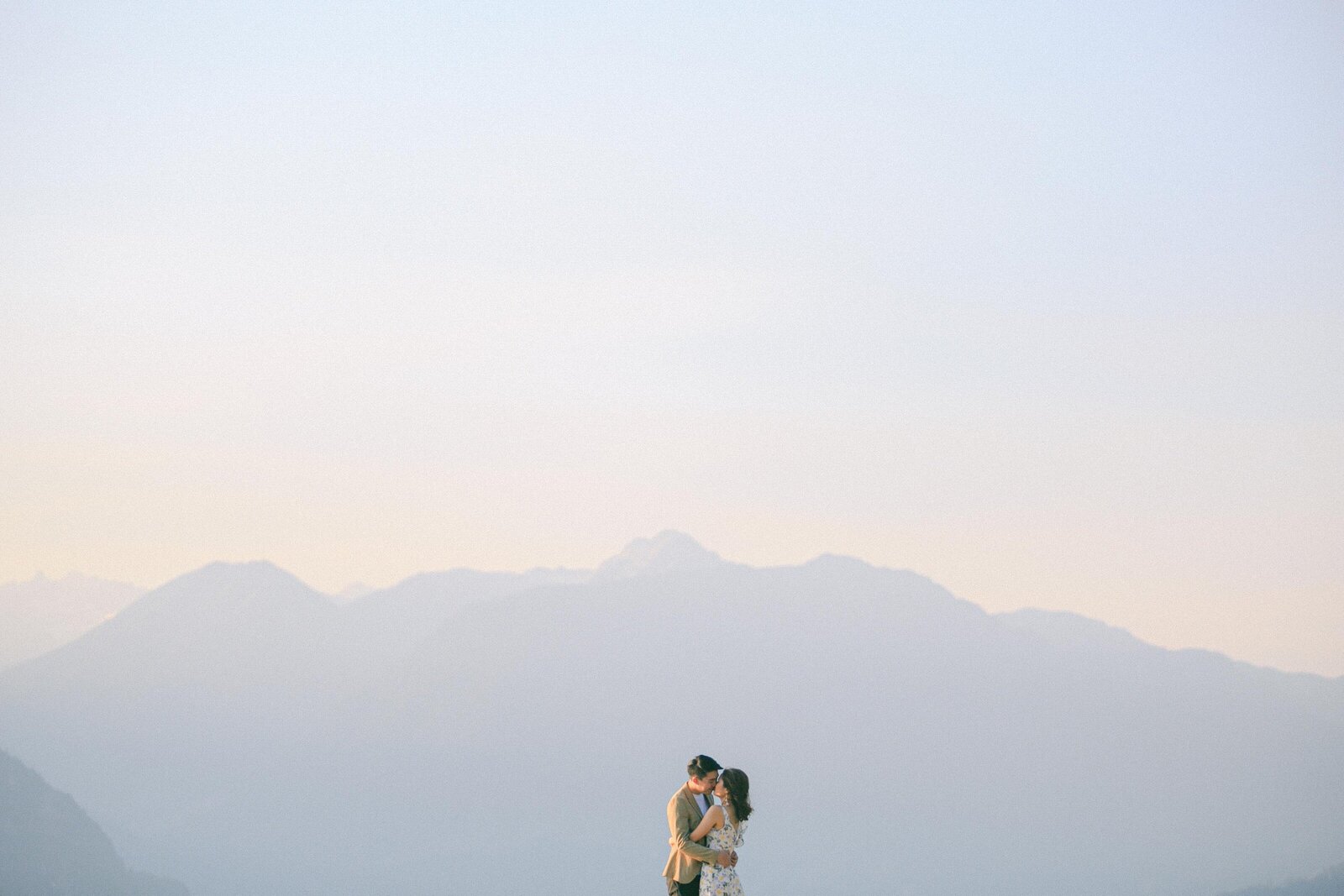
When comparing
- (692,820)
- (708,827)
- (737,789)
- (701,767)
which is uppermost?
(701,767)

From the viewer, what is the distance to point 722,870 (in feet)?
56.6

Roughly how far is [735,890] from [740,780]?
1458 millimetres

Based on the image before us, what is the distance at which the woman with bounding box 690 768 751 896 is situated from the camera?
16.7 metres

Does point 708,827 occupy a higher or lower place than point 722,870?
higher

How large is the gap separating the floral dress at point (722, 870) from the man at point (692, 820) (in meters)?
0.08

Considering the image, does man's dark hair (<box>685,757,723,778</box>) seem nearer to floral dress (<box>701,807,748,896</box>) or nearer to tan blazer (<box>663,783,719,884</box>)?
tan blazer (<box>663,783,719,884</box>)

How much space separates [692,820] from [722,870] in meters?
0.80

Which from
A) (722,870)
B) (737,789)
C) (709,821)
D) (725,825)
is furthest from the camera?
(722,870)

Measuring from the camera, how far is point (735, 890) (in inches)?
675

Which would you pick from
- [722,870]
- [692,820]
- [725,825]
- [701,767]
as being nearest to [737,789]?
[701,767]

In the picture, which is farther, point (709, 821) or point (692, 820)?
point (692, 820)

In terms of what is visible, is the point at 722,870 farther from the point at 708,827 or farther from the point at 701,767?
the point at 701,767

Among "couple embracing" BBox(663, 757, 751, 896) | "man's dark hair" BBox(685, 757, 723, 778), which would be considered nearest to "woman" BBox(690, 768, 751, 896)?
"couple embracing" BBox(663, 757, 751, 896)

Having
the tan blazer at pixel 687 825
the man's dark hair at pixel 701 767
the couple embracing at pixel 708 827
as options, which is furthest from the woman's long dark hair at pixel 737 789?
the tan blazer at pixel 687 825
